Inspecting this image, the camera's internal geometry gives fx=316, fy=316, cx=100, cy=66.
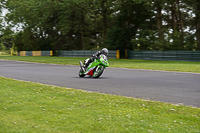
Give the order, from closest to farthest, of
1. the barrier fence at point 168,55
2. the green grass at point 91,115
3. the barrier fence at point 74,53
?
1. the green grass at point 91,115
2. the barrier fence at point 168,55
3. the barrier fence at point 74,53

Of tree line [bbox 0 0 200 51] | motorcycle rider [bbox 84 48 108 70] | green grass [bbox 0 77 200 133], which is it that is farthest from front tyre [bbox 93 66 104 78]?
tree line [bbox 0 0 200 51]

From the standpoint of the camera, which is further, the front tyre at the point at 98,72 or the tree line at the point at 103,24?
the tree line at the point at 103,24

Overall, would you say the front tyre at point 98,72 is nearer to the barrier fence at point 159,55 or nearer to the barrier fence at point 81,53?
the barrier fence at point 159,55

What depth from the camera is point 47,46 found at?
63969 millimetres

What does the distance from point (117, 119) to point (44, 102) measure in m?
2.44

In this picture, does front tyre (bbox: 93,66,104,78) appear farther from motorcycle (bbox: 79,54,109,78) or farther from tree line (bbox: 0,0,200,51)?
tree line (bbox: 0,0,200,51)

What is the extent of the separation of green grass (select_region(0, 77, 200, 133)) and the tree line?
1240 inches

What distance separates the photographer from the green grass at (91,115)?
535cm

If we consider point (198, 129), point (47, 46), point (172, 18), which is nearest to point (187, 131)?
point (198, 129)

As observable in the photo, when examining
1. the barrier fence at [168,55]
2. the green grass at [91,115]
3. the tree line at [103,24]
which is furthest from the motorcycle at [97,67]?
the tree line at [103,24]

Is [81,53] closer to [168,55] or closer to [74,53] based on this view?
[74,53]

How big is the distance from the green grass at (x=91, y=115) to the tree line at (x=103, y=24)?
31.5m

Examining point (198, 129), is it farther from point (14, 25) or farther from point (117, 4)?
point (14, 25)

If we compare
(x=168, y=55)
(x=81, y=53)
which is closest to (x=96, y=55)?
(x=168, y=55)
